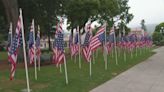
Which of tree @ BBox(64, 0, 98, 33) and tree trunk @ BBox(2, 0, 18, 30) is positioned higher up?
tree @ BBox(64, 0, 98, 33)

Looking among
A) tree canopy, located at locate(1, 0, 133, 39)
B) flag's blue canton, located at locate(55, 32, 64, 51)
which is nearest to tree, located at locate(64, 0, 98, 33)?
tree canopy, located at locate(1, 0, 133, 39)

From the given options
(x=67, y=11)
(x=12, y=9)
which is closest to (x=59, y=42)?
(x=12, y=9)

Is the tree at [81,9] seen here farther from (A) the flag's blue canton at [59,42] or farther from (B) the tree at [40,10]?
(A) the flag's blue canton at [59,42]

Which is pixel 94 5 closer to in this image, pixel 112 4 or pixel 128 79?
pixel 112 4

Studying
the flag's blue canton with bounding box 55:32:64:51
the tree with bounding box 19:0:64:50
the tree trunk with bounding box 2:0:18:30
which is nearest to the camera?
the flag's blue canton with bounding box 55:32:64:51

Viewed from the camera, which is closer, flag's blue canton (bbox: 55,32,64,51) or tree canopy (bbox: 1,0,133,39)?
flag's blue canton (bbox: 55,32,64,51)

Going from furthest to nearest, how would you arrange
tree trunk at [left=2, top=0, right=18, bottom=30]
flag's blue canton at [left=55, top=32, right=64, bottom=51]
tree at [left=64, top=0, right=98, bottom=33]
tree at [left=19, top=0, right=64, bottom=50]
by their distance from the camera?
1. tree at [left=64, top=0, right=98, bottom=33]
2. tree at [left=19, top=0, right=64, bottom=50]
3. tree trunk at [left=2, top=0, right=18, bottom=30]
4. flag's blue canton at [left=55, top=32, right=64, bottom=51]

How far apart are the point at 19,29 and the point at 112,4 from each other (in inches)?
1433

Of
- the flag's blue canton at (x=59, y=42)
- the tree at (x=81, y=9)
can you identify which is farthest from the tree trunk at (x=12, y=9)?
the tree at (x=81, y=9)

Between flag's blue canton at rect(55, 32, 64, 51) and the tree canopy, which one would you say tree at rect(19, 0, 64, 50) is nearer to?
the tree canopy

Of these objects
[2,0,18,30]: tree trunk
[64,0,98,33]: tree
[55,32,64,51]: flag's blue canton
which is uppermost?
[64,0,98,33]: tree

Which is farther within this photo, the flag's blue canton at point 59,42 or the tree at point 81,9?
the tree at point 81,9

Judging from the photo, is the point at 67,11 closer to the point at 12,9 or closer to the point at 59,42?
the point at 12,9

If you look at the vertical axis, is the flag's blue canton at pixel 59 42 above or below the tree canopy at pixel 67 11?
below
